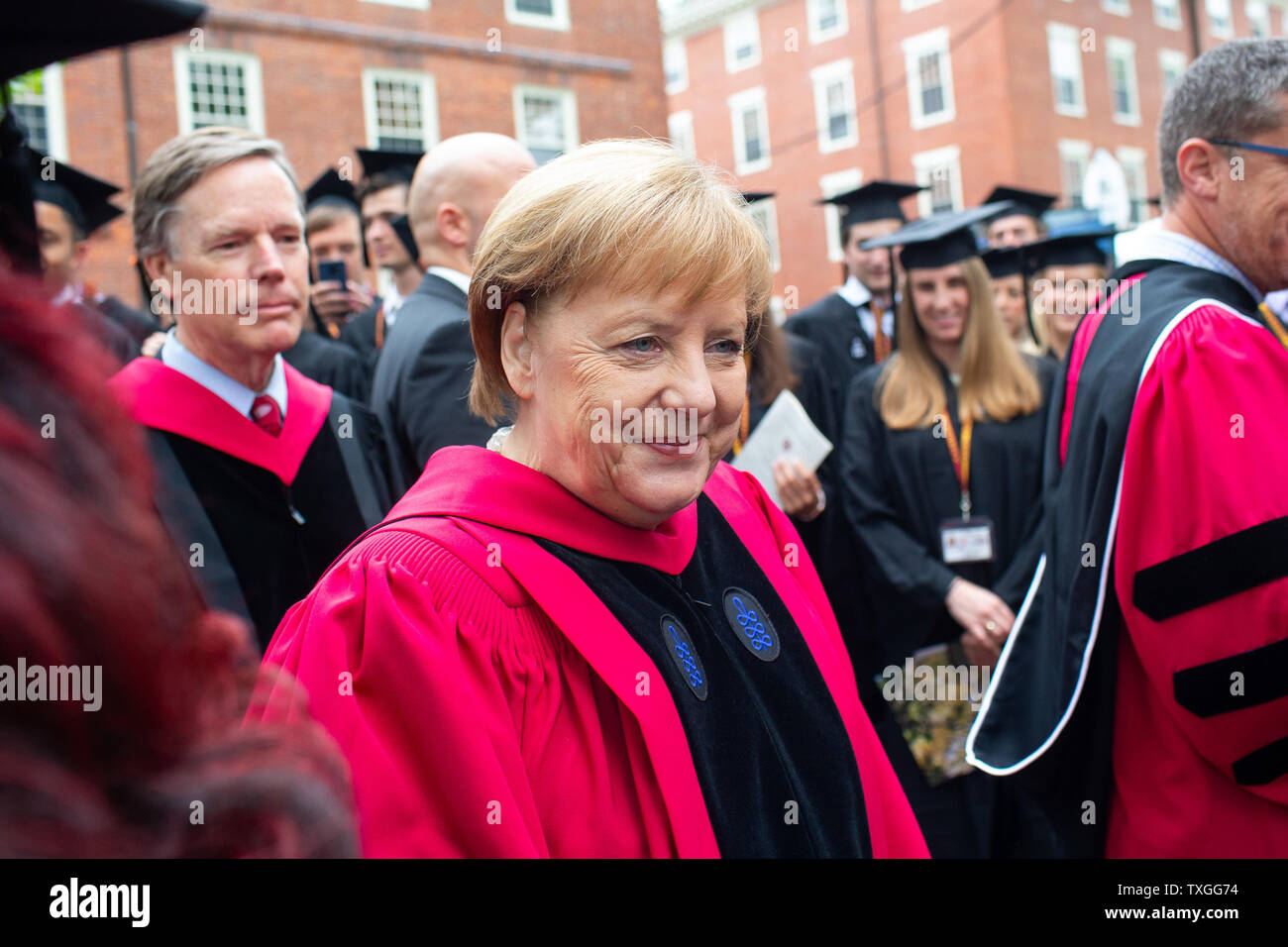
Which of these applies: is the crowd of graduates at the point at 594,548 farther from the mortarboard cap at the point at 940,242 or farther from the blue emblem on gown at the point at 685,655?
the mortarboard cap at the point at 940,242

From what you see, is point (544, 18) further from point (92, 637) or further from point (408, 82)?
point (92, 637)

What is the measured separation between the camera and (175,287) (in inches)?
114

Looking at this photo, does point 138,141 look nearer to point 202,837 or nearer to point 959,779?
point 959,779

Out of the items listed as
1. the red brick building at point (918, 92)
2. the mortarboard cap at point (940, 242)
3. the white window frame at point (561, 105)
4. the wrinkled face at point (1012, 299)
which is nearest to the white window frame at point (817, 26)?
the red brick building at point (918, 92)

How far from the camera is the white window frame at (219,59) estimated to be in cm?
1683

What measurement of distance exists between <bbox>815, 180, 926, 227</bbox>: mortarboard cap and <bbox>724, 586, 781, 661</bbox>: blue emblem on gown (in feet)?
19.3

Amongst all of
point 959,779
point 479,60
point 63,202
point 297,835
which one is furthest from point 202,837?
point 479,60

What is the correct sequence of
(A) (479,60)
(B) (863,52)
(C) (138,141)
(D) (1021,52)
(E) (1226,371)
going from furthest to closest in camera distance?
(B) (863,52)
(D) (1021,52)
(A) (479,60)
(C) (138,141)
(E) (1226,371)

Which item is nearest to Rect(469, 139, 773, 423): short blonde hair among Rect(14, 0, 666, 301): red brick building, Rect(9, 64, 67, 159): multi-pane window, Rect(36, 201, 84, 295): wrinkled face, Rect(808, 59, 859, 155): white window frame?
Rect(36, 201, 84, 295): wrinkled face

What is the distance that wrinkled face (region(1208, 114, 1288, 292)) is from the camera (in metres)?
2.58

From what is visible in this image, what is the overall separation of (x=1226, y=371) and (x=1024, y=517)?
7.18 ft

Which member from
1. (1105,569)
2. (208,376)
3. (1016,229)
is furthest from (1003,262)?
(208,376)

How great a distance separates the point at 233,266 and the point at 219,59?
1623 cm
